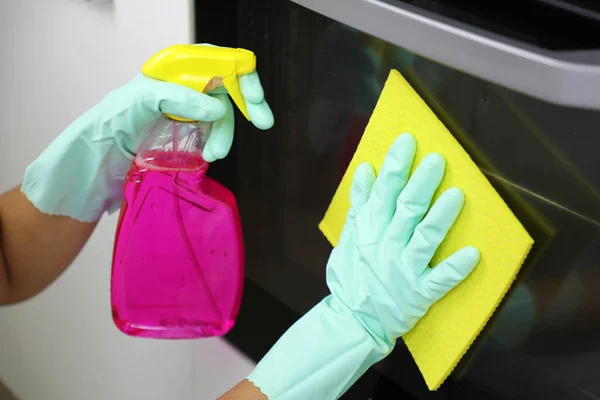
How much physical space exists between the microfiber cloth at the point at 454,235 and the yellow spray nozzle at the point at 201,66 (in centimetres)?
12

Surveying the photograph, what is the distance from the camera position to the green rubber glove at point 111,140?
535 millimetres

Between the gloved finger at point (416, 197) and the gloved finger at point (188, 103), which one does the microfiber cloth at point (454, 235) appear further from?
the gloved finger at point (188, 103)

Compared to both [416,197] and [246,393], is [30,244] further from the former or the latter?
[416,197]

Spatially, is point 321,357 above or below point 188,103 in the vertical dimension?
below

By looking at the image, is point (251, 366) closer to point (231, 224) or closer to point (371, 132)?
point (231, 224)

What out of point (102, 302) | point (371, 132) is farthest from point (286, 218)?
point (102, 302)

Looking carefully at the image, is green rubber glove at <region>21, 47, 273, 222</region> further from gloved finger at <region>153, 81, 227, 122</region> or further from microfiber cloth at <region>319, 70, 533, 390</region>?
microfiber cloth at <region>319, 70, 533, 390</region>

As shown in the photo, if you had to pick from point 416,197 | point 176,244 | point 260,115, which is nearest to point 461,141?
point 416,197

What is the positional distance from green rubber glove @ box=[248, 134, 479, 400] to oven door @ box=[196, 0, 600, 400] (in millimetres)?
46

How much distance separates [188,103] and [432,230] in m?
0.22

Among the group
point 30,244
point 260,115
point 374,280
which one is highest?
point 260,115

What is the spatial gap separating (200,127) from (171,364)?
46 centimetres

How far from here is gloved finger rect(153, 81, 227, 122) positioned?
20.7 inches

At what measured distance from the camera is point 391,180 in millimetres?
521
